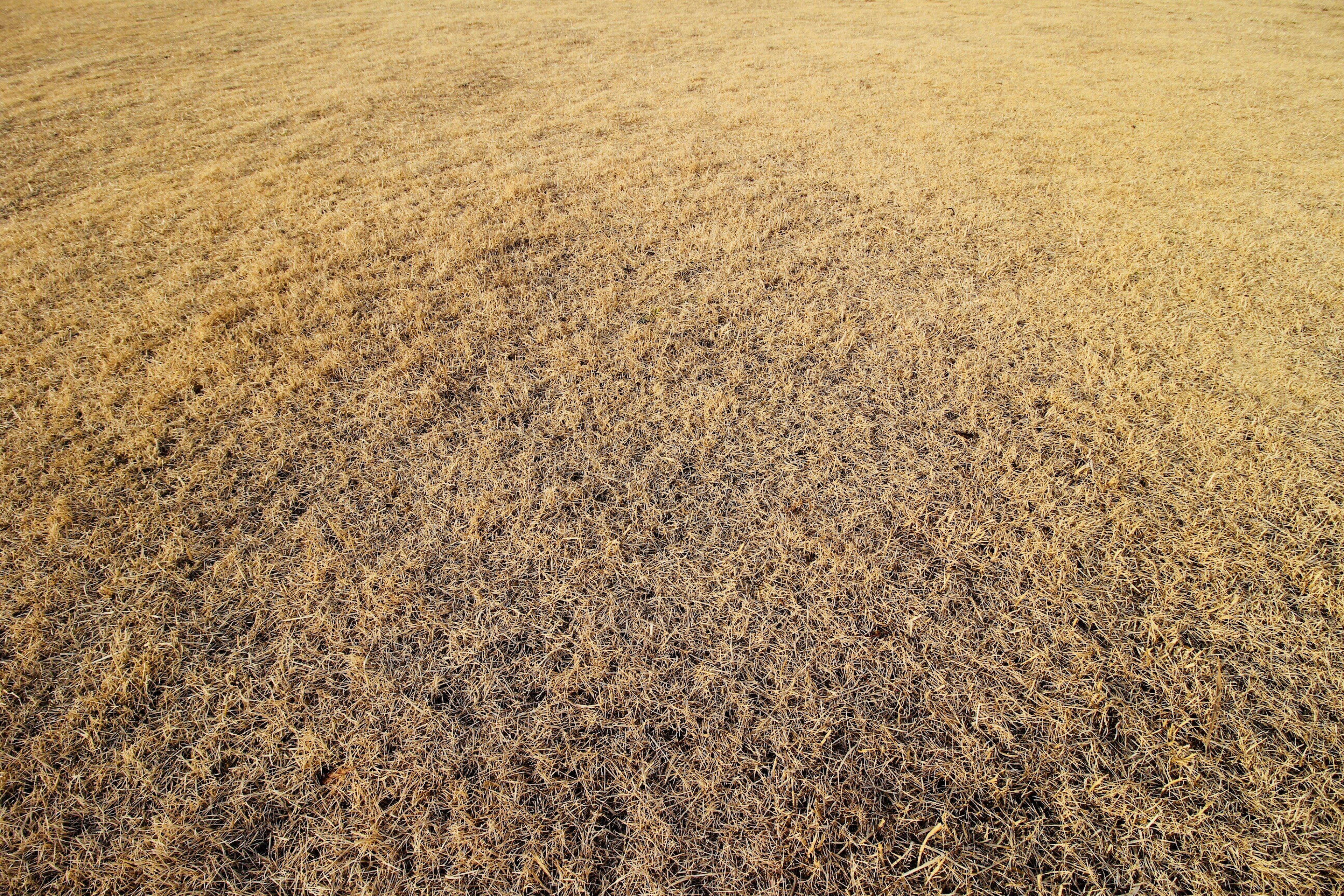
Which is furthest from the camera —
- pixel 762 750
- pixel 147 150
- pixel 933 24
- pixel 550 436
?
Answer: pixel 933 24

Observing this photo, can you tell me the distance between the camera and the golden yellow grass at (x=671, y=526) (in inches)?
61.4

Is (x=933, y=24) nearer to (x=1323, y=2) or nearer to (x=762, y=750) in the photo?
(x=1323, y=2)

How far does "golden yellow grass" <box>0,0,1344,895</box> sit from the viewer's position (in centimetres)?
156

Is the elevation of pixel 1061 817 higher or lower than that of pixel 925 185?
lower

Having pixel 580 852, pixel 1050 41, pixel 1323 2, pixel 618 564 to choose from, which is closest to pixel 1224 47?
pixel 1050 41

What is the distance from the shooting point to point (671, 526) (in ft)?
7.63

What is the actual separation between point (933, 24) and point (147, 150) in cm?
1185

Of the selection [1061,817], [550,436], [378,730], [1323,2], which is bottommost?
[1061,817]

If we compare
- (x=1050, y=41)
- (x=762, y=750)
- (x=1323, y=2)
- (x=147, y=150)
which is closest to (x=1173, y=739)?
(x=762, y=750)

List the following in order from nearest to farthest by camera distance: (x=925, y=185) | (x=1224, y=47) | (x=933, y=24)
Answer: (x=925, y=185) < (x=1224, y=47) < (x=933, y=24)

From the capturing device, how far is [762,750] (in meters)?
1.69

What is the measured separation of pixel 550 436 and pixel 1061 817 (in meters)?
2.24

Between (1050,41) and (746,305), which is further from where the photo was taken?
(1050,41)

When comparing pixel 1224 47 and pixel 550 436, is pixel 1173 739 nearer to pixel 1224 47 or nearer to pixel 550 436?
pixel 550 436
